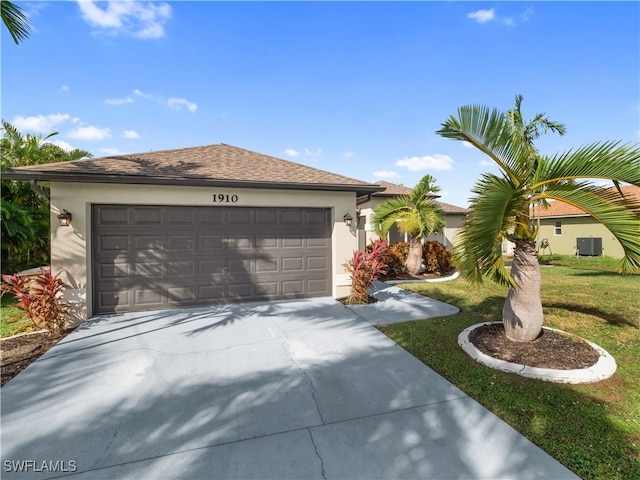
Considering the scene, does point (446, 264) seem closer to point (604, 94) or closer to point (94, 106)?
point (604, 94)

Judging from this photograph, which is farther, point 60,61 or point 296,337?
point 60,61

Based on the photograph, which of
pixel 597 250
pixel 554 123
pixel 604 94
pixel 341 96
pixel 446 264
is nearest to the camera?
pixel 604 94

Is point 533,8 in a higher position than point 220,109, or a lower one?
higher

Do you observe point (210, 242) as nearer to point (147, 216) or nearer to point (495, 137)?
point (147, 216)

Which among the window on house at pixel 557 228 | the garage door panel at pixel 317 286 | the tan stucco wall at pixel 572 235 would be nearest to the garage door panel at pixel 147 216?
the garage door panel at pixel 317 286

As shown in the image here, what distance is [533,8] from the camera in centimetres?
734

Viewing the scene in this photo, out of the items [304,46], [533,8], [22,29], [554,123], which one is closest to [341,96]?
[304,46]

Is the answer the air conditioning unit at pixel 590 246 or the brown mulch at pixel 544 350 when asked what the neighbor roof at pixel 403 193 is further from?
the brown mulch at pixel 544 350

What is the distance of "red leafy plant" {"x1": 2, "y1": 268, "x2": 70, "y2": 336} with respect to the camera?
5.54 metres

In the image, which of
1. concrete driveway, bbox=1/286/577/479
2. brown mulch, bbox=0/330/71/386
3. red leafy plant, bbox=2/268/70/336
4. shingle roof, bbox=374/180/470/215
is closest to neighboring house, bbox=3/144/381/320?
red leafy plant, bbox=2/268/70/336

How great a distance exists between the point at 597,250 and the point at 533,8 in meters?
19.6

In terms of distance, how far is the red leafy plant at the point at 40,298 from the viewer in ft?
18.2

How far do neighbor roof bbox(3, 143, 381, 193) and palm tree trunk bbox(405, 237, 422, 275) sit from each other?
16.9ft

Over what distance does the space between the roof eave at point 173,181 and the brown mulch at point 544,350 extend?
4962mm
